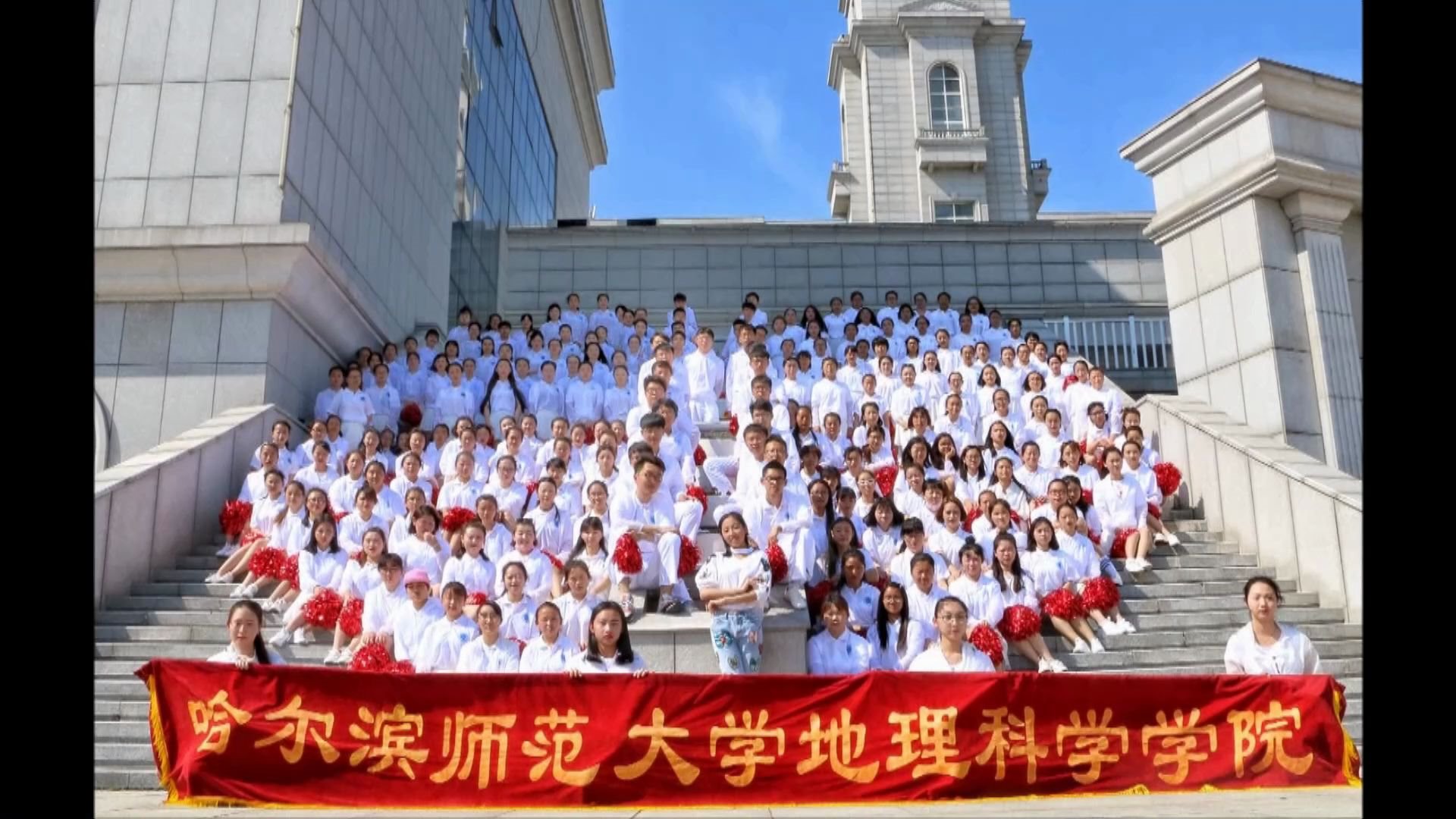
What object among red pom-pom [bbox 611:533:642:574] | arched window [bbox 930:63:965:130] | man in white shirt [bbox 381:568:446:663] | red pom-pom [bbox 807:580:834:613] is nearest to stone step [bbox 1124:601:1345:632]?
red pom-pom [bbox 807:580:834:613]

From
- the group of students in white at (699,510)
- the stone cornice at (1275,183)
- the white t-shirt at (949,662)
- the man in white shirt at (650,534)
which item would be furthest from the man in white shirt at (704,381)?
the stone cornice at (1275,183)

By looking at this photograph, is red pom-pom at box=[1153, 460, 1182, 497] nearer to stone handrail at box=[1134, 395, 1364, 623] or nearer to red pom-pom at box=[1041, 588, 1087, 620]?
stone handrail at box=[1134, 395, 1364, 623]

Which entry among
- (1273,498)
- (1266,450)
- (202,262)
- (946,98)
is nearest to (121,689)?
(202,262)

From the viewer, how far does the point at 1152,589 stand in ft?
34.0

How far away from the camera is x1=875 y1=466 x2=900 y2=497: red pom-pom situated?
11.6 metres

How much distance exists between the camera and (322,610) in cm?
943

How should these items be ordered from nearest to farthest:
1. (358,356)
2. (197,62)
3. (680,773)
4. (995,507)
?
(680,773) < (995,507) < (197,62) < (358,356)

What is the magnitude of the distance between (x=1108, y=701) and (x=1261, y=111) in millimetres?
9806

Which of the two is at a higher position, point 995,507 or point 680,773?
point 995,507

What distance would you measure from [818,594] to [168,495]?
699 cm

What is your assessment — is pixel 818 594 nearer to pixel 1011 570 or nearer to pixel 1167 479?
pixel 1011 570
